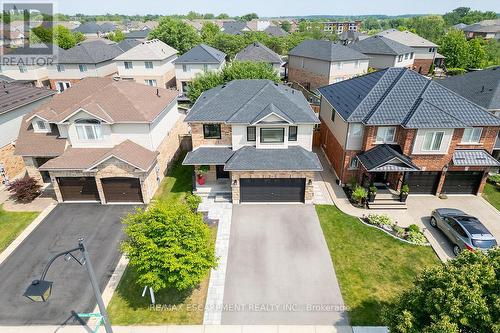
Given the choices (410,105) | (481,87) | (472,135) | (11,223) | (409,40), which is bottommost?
(11,223)

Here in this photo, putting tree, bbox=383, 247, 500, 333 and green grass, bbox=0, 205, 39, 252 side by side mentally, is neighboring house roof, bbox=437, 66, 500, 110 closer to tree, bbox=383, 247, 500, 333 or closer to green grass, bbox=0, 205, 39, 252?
tree, bbox=383, 247, 500, 333

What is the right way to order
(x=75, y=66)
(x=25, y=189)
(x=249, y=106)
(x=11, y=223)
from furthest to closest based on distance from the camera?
(x=75, y=66) → (x=249, y=106) → (x=25, y=189) → (x=11, y=223)

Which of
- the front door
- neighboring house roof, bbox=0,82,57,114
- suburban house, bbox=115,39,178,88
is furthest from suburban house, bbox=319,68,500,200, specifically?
suburban house, bbox=115,39,178,88

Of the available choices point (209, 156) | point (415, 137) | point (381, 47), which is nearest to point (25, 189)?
point (209, 156)

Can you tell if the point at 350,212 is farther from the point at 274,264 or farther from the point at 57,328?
the point at 57,328

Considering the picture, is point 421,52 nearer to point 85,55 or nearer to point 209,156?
point 209,156

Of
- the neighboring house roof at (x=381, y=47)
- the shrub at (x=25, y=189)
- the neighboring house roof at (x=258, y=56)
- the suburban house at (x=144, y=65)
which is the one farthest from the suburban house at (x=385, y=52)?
the shrub at (x=25, y=189)

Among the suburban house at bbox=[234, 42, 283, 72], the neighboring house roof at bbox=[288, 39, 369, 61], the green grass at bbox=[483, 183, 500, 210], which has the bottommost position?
the green grass at bbox=[483, 183, 500, 210]
